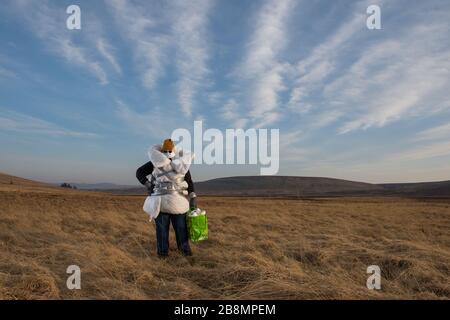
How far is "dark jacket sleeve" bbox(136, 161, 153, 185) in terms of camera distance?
7111mm

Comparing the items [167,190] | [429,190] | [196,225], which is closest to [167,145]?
[167,190]

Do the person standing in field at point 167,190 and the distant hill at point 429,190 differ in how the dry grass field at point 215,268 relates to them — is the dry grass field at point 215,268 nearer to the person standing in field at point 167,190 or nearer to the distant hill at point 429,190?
the person standing in field at point 167,190

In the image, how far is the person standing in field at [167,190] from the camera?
→ 22.5 ft

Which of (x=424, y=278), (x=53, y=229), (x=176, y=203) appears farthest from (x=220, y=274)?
(x=53, y=229)

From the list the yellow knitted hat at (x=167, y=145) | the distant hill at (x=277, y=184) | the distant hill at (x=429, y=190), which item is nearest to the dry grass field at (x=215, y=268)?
the yellow knitted hat at (x=167, y=145)

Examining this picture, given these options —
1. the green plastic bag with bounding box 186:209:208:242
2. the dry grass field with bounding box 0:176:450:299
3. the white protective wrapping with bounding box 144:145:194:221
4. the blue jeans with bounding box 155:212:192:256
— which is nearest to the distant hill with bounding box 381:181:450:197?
the dry grass field with bounding box 0:176:450:299

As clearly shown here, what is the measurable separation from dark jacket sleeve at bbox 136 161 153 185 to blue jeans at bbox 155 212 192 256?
76 centimetres

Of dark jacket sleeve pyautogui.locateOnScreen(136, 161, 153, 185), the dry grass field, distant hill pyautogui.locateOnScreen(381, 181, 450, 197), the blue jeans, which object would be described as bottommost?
distant hill pyautogui.locateOnScreen(381, 181, 450, 197)

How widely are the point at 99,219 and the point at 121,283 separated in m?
7.90

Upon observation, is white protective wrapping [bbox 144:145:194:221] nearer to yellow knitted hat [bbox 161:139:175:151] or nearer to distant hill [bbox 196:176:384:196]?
yellow knitted hat [bbox 161:139:175:151]

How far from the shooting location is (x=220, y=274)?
5453 millimetres

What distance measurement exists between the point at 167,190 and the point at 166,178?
0.74ft
